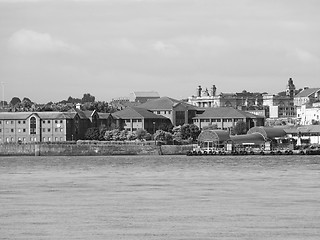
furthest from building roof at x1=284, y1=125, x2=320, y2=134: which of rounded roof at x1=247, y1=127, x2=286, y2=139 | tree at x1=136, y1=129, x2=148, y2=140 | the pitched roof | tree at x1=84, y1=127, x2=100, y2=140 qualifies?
the pitched roof

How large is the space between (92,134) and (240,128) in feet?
85.2

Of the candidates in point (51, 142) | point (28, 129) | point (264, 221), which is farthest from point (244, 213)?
point (28, 129)

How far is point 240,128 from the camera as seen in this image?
582 feet

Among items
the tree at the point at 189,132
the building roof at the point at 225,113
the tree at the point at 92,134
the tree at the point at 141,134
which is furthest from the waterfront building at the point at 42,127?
the building roof at the point at 225,113

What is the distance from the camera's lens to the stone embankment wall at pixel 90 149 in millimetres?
149125

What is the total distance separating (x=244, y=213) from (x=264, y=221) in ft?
8.77

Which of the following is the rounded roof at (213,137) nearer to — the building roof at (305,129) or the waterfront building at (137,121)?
the building roof at (305,129)

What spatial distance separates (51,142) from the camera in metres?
156

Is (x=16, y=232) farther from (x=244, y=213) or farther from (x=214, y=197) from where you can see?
(x=214, y=197)

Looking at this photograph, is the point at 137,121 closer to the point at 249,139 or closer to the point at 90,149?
the point at 90,149

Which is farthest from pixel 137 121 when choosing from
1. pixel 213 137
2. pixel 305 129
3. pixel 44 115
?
pixel 213 137

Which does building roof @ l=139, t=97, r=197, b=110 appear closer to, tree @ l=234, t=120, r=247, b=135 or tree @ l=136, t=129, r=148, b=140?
tree @ l=234, t=120, r=247, b=135

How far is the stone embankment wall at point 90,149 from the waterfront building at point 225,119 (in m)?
36.4

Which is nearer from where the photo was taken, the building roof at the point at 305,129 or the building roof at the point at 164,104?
the building roof at the point at 305,129
